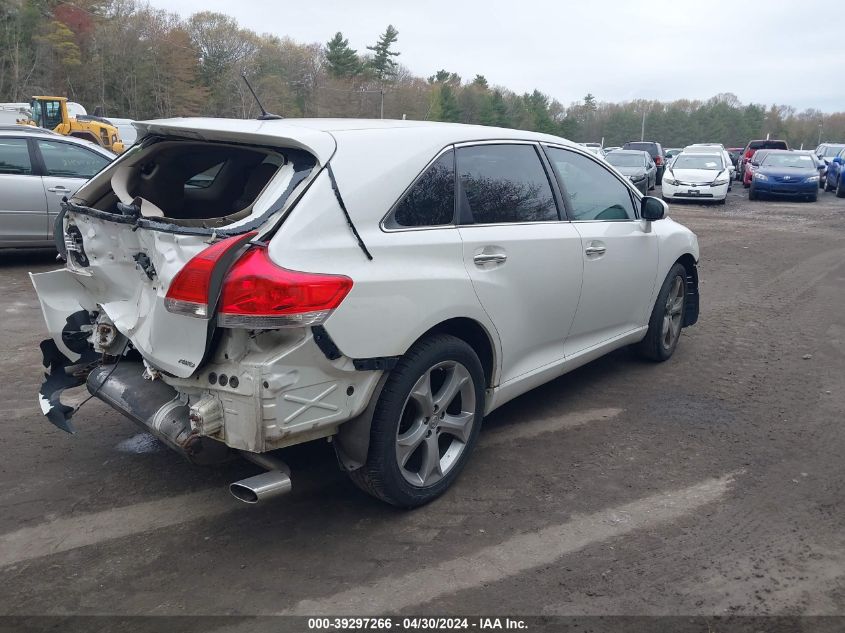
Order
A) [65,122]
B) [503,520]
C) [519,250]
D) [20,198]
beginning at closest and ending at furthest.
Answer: [503,520], [519,250], [20,198], [65,122]

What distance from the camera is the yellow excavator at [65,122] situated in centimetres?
2953

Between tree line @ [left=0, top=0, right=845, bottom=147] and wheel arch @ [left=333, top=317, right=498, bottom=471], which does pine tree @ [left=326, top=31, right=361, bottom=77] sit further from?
wheel arch @ [left=333, top=317, right=498, bottom=471]

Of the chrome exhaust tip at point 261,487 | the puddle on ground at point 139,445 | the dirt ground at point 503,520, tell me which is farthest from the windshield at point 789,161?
the chrome exhaust tip at point 261,487

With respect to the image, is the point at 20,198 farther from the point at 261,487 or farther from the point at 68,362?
the point at 261,487

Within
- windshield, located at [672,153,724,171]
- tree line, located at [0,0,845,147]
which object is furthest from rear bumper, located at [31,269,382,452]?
tree line, located at [0,0,845,147]

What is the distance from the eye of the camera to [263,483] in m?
3.05

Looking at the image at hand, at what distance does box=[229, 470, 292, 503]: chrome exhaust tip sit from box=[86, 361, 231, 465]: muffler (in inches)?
8.4

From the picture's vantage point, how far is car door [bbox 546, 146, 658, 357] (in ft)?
15.4

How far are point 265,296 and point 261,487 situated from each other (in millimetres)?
775

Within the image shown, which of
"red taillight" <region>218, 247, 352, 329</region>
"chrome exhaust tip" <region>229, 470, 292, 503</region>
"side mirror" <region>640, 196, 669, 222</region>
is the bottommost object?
"chrome exhaust tip" <region>229, 470, 292, 503</region>

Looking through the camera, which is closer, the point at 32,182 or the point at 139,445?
the point at 139,445

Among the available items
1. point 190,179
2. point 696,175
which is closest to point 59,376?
point 190,179

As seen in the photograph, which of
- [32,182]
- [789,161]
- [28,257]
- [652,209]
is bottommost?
[28,257]

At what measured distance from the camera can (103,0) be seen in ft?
228
